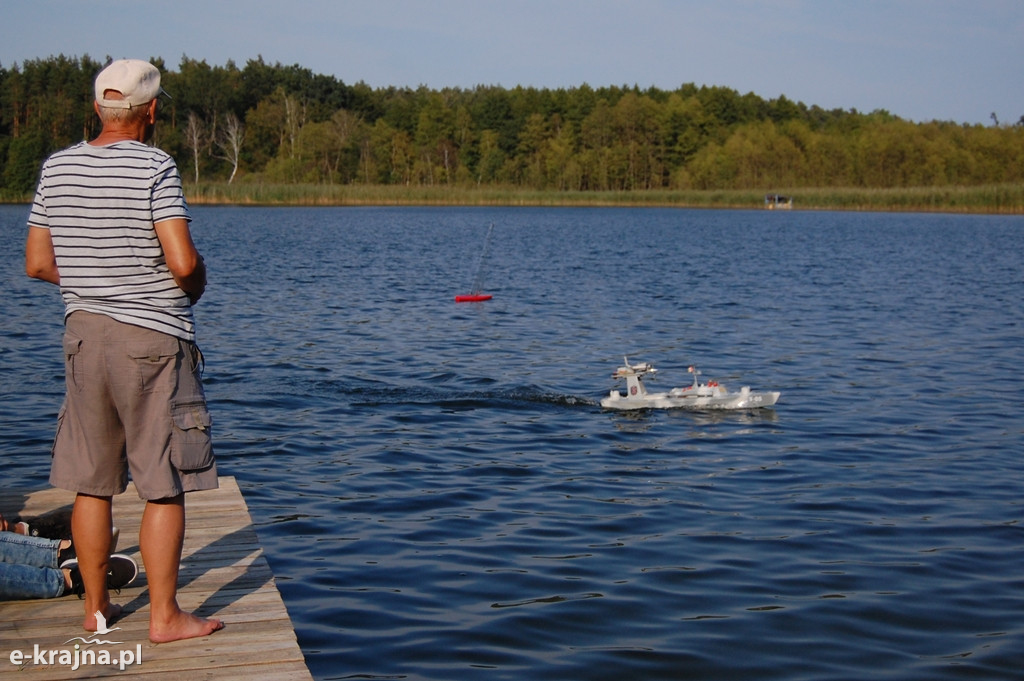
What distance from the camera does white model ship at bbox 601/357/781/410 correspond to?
11750 mm

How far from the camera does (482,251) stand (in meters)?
37.5

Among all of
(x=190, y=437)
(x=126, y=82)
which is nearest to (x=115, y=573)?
(x=190, y=437)

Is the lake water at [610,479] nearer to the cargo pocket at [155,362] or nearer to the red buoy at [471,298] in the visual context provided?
the red buoy at [471,298]

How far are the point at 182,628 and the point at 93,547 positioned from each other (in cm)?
47

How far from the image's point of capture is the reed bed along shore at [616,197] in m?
72.7

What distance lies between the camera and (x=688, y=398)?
11.9 meters

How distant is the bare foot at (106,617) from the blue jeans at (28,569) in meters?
0.37

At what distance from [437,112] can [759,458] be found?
110583mm

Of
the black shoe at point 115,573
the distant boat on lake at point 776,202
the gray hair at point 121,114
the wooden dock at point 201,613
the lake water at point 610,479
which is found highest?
the distant boat on lake at point 776,202

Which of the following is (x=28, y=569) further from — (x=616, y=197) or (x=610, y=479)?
(x=616, y=197)

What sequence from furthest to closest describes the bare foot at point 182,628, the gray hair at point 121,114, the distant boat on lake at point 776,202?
the distant boat on lake at point 776,202 → the bare foot at point 182,628 → the gray hair at point 121,114

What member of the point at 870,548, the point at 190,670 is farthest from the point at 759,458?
the point at 190,670

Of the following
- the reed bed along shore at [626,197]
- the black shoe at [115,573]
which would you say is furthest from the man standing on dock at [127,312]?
the reed bed along shore at [626,197]

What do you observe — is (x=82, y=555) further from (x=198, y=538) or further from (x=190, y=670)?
(x=198, y=538)
